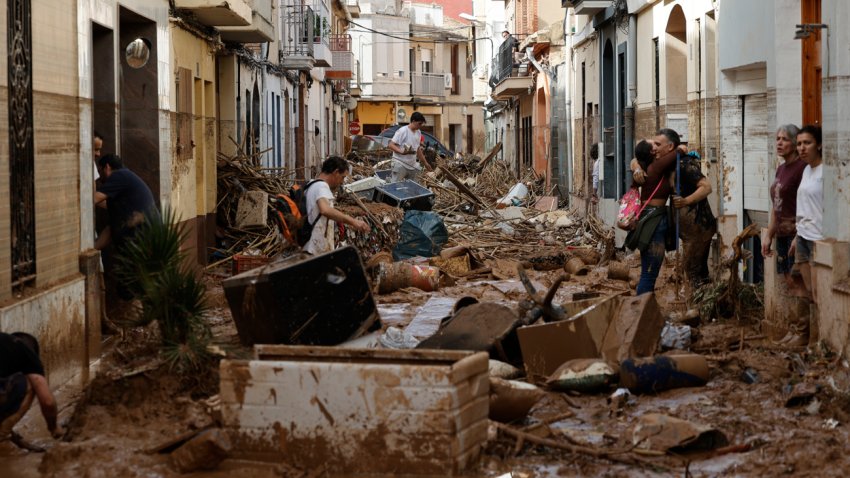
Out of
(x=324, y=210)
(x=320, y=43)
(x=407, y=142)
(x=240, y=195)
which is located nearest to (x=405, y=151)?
(x=407, y=142)

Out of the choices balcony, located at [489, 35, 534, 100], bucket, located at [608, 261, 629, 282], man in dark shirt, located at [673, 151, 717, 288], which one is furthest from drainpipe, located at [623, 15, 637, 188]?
balcony, located at [489, 35, 534, 100]

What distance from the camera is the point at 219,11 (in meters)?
17.2

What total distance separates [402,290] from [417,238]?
3119 mm

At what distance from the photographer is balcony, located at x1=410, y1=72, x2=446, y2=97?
69938 millimetres

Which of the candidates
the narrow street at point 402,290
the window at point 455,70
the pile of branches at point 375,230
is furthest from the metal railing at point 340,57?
the pile of branches at point 375,230

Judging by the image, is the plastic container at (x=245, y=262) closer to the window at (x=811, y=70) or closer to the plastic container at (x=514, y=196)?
the window at (x=811, y=70)

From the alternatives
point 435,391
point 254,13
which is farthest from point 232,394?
point 254,13

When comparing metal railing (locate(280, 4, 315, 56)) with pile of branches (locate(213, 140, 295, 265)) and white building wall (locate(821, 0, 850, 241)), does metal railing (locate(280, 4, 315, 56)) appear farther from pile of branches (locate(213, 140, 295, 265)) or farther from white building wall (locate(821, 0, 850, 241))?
white building wall (locate(821, 0, 850, 241))

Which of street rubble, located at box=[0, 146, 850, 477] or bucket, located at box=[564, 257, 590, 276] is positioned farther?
bucket, located at box=[564, 257, 590, 276]

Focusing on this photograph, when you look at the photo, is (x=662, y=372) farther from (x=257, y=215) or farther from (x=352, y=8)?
(x=352, y=8)

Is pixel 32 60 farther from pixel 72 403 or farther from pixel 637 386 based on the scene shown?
pixel 637 386

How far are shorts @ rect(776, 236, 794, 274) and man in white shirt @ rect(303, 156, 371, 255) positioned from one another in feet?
12.0

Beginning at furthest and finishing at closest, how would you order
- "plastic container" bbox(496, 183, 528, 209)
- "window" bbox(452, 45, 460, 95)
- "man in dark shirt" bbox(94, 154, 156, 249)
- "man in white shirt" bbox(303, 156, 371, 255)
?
"window" bbox(452, 45, 460, 95)
"plastic container" bbox(496, 183, 528, 209)
"man in white shirt" bbox(303, 156, 371, 255)
"man in dark shirt" bbox(94, 154, 156, 249)

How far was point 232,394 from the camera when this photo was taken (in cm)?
675
